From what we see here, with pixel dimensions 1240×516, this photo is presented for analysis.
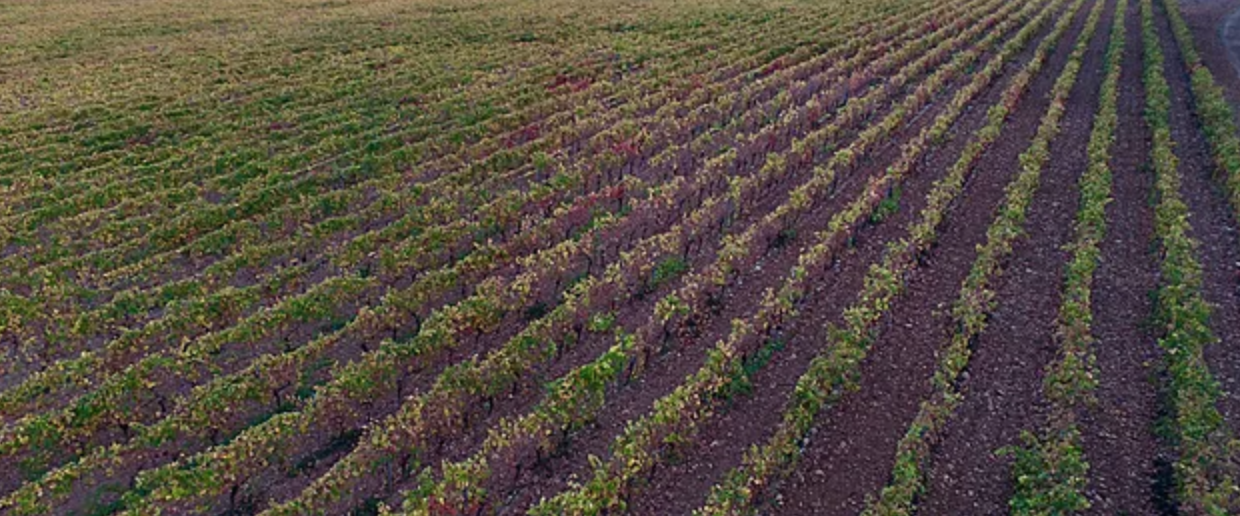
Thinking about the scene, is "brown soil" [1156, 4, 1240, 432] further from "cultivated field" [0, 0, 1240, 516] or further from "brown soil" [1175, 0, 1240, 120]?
"brown soil" [1175, 0, 1240, 120]

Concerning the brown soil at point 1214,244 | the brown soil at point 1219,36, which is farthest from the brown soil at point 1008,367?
the brown soil at point 1219,36

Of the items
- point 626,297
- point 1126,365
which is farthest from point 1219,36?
point 626,297

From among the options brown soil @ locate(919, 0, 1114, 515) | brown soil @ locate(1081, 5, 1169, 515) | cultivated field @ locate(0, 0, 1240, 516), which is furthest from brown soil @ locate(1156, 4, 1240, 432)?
brown soil @ locate(919, 0, 1114, 515)

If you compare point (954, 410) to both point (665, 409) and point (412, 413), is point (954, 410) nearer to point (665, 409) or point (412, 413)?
point (665, 409)

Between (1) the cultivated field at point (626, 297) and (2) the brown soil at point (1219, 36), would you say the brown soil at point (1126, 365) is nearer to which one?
(1) the cultivated field at point (626, 297)

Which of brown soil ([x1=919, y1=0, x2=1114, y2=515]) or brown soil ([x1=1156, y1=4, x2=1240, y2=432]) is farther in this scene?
brown soil ([x1=1156, y1=4, x2=1240, y2=432])

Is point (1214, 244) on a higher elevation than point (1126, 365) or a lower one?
higher

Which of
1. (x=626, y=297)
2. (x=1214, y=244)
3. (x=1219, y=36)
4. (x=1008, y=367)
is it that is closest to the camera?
(x=1008, y=367)

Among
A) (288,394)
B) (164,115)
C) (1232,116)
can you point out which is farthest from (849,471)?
(164,115)

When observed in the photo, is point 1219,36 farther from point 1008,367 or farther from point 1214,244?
point 1008,367
